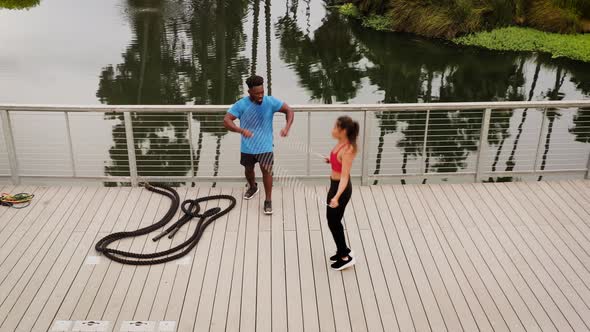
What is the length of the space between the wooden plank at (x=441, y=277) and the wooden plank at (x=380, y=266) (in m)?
0.29

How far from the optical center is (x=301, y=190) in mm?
5336

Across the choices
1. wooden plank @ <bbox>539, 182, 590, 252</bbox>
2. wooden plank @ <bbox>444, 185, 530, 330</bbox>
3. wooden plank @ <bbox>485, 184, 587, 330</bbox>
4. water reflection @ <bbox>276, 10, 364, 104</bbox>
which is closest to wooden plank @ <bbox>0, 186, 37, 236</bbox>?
wooden plank @ <bbox>444, 185, 530, 330</bbox>

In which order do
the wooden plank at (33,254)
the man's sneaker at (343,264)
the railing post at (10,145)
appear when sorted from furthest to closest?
the railing post at (10,145) → the man's sneaker at (343,264) → the wooden plank at (33,254)

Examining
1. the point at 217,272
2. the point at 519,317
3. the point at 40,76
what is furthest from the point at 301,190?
the point at 40,76

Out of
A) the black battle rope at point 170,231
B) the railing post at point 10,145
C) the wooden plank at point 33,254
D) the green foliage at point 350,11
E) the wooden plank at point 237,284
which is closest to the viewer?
the wooden plank at point 237,284

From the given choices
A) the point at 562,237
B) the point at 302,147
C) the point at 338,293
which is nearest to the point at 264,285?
the point at 338,293

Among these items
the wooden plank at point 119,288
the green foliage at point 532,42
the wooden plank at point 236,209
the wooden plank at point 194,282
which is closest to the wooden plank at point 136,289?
the wooden plank at point 119,288

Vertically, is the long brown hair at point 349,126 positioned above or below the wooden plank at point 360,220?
above

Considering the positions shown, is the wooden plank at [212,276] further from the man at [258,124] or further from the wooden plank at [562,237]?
the wooden plank at [562,237]

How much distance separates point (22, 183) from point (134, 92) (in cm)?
936

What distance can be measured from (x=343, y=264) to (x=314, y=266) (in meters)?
0.23

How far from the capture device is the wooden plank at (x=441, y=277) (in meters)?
3.54

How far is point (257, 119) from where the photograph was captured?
466 cm

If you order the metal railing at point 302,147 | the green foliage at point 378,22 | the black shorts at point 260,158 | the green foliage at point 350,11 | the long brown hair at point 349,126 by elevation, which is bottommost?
the metal railing at point 302,147
